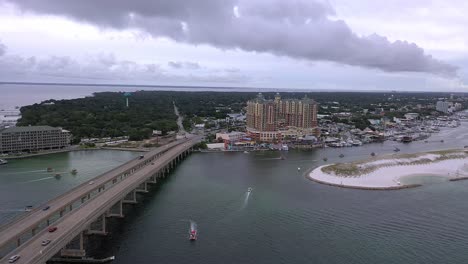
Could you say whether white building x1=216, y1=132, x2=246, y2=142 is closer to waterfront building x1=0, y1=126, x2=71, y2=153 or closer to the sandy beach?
the sandy beach

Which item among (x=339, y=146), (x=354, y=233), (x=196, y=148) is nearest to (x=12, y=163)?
(x=196, y=148)

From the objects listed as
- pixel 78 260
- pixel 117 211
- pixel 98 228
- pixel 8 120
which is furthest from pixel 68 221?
pixel 8 120

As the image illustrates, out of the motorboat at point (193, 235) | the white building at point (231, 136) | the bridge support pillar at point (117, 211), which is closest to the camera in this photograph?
the motorboat at point (193, 235)

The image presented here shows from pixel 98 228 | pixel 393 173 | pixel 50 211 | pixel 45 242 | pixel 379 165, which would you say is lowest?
pixel 98 228

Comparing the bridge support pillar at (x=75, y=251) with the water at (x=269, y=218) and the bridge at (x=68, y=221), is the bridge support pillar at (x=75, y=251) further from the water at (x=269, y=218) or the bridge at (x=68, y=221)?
the water at (x=269, y=218)

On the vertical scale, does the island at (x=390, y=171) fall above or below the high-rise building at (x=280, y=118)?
below

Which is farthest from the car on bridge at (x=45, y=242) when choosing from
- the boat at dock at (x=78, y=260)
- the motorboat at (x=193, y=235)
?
the motorboat at (x=193, y=235)

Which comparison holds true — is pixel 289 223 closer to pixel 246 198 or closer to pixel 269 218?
pixel 269 218
